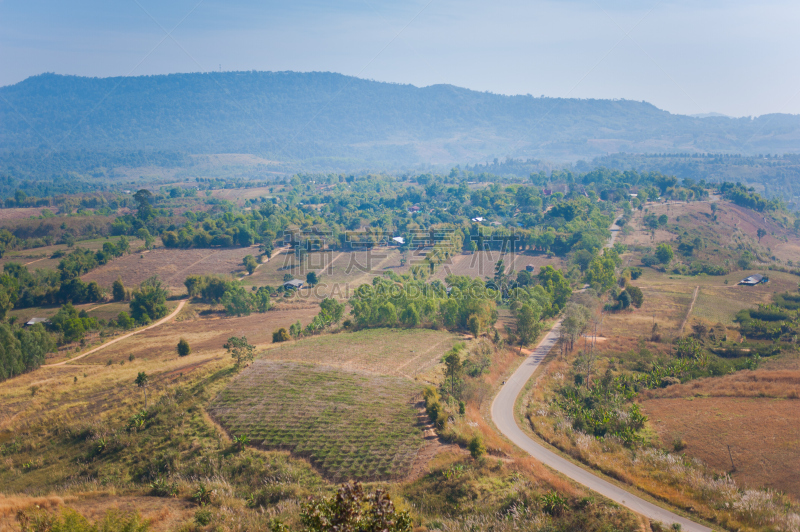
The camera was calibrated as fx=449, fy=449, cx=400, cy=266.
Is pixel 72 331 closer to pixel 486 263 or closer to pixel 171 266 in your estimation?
pixel 171 266

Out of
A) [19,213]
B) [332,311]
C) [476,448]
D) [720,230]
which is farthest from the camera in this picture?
[19,213]

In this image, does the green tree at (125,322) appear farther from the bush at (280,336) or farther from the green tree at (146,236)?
the green tree at (146,236)

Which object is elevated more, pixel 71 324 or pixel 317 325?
pixel 317 325

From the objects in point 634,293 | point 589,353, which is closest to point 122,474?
point 589,353

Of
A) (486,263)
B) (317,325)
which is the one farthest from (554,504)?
(486,263)

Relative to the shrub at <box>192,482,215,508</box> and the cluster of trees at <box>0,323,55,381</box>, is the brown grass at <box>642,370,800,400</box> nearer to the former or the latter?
the shrub at <box>192,482,215,508</box>

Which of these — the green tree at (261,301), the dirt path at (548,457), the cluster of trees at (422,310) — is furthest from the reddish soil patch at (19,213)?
the dirt path at (548,457)
